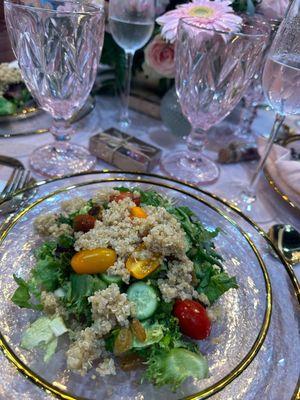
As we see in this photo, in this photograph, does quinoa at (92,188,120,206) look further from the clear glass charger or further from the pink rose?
the pink rose

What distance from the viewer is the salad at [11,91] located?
93 centimetres

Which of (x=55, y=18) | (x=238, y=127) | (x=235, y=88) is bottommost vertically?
(x=238, y=127)

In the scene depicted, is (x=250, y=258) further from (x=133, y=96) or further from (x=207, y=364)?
(x=133, y=96)

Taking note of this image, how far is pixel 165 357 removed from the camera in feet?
1.47

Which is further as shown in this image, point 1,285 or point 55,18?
point 55,18

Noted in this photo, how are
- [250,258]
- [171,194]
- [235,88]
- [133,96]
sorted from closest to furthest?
[250,258] < [171,194] < [235,88] < [133,96]

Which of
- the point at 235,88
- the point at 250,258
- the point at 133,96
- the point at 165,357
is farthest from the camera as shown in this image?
the point at 133,96

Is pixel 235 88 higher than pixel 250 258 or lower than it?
higher

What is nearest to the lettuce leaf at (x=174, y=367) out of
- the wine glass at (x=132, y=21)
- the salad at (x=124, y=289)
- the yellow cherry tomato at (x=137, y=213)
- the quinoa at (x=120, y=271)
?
the salad at (x=124, y=289)

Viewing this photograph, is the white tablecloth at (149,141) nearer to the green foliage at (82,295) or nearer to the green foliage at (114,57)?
the green foliage at (114,57)

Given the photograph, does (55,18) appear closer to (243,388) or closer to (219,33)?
(219,33)

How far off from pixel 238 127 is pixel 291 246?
62 cm

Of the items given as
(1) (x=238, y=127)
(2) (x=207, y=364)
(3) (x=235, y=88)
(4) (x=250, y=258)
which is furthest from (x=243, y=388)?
(1) (x=238, y=127)

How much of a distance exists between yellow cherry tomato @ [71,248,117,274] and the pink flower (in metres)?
0.87
